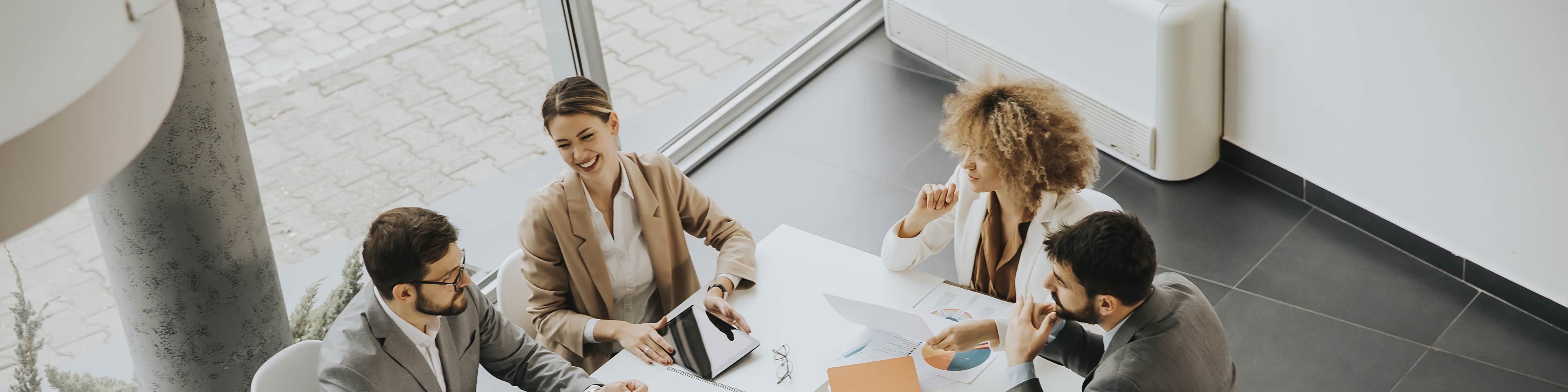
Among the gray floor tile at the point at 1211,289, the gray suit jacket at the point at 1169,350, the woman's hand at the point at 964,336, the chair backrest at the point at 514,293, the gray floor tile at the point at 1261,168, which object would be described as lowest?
the gray floor tile at the point at 1211,289

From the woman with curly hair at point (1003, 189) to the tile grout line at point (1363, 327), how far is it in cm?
137

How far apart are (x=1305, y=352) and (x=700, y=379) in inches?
84.8

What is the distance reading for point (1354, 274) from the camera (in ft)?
13.4

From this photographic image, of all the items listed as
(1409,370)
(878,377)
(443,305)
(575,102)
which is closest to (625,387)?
(443,305)

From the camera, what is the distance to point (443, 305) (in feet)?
8.33

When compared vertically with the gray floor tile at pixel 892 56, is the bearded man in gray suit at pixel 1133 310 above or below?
above

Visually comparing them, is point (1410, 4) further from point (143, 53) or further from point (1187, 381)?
point (143, 53)

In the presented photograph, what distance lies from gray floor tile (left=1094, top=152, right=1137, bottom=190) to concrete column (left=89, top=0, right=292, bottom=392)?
3.15 m

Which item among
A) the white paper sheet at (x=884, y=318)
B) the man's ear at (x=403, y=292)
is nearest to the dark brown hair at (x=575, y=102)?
the man's ear at (x=403, y=292)

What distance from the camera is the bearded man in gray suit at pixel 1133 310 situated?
85.7 inches

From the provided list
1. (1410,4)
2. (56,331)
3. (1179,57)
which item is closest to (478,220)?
(56,331)

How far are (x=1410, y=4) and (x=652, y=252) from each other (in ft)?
8.52

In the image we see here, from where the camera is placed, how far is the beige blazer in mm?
2986

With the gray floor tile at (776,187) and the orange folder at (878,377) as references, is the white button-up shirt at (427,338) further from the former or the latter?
the gray floor tile at (776,187)
